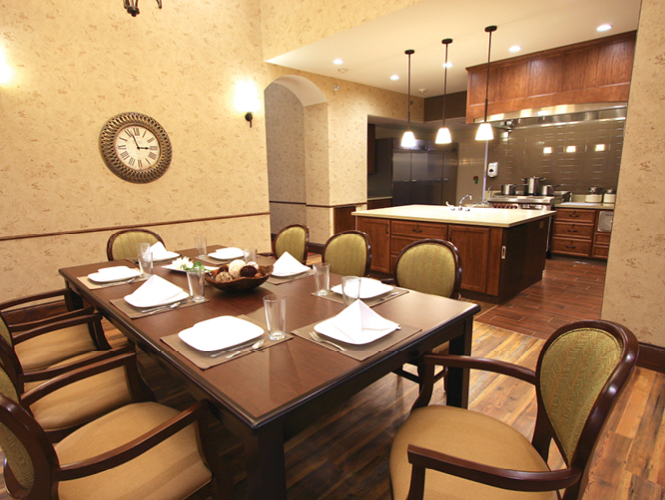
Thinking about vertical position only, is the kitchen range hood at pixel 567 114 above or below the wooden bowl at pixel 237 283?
above

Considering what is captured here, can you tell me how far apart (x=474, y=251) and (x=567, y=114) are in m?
2.64

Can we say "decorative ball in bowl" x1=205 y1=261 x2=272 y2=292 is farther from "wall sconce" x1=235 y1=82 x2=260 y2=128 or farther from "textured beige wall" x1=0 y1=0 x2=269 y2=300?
"wall sconce" x1=235 y1=82 x2=260 y2=128

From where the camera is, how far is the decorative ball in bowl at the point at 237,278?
5.57 feet

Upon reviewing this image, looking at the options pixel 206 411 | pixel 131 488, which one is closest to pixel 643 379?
pixel 206 411

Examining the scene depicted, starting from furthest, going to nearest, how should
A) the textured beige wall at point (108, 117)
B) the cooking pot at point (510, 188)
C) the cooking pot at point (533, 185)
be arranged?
the cooking pot at point (510, 188) → the cooking pot at point (533, 185) → the textured beige wall at point (108, 117)

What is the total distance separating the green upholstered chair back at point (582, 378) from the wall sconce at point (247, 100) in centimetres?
434

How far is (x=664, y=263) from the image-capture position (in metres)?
2.27

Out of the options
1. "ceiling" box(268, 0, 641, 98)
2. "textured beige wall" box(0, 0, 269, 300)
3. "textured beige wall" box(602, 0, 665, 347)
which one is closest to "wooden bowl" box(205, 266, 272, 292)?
"textured beige wall" box(602, 0, 665, 347)

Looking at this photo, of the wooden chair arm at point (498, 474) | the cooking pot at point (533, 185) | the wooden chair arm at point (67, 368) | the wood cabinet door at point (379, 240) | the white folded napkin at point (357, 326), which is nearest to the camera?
the wooden chair arm at point (498, 474)

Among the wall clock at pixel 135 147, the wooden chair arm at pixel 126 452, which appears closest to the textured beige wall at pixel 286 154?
the wall clock at pixel 135 147

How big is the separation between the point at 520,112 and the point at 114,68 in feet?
14.7

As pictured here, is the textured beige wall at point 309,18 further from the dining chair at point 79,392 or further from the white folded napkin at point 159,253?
the dining chair at point 79,392

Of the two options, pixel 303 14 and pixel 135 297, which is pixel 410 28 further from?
pixel 135 297

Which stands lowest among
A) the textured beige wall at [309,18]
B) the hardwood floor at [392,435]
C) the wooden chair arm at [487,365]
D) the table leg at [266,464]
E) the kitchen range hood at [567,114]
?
the hardwood floor at [392,435]
